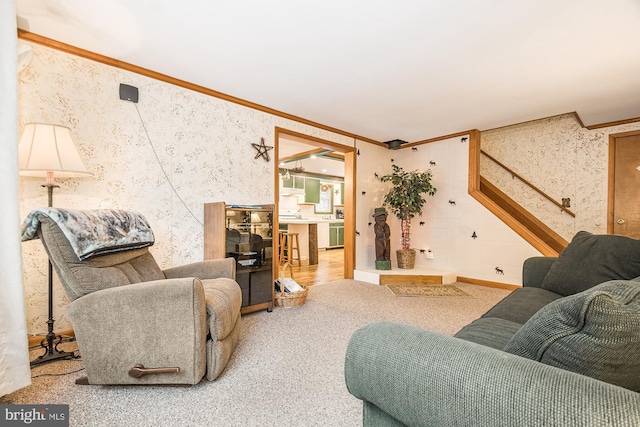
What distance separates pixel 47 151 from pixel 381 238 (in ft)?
12.8

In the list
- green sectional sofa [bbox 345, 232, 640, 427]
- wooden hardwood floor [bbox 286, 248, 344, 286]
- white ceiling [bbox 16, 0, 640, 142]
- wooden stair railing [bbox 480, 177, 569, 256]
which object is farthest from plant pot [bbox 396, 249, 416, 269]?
green sectional sofa [bbox 345, 232, 640, 427]

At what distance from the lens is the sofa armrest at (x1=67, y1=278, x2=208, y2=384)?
1470 millimetres

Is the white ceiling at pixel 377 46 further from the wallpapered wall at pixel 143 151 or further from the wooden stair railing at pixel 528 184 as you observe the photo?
the wooden stair railing at pixel 528 184

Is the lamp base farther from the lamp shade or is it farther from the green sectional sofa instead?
the green sectional sofa

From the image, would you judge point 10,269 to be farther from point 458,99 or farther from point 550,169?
point 550,169

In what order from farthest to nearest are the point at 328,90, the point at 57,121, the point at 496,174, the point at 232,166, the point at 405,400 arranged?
the point at 496,174 < the point at 232,166 < the point at 328,90 < the point at 57,121 < the point at 405,400

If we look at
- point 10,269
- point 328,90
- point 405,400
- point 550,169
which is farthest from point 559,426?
point 550,169

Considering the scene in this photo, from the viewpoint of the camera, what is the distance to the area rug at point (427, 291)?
3.49m

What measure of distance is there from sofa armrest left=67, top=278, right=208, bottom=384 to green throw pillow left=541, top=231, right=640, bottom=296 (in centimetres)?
219

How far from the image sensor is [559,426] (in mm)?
471

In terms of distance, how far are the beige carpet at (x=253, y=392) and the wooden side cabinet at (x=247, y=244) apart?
350mm

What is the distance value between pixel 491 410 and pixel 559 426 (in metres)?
0.10

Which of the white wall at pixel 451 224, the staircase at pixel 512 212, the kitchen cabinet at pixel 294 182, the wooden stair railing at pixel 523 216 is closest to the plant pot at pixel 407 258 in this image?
the white wall at pixel 451 224

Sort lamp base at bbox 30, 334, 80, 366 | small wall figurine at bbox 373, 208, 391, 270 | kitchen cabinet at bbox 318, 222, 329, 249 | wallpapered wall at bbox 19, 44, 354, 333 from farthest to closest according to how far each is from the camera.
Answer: kitchen cabinet at bbox 318, 222, 329, 249 → small wall figurine at bbox 373, 208, 391, 270 → wallpapered wall at bbox 19, 44, 354, 333 → lamp base at bbox 30, 334, 80, 366
